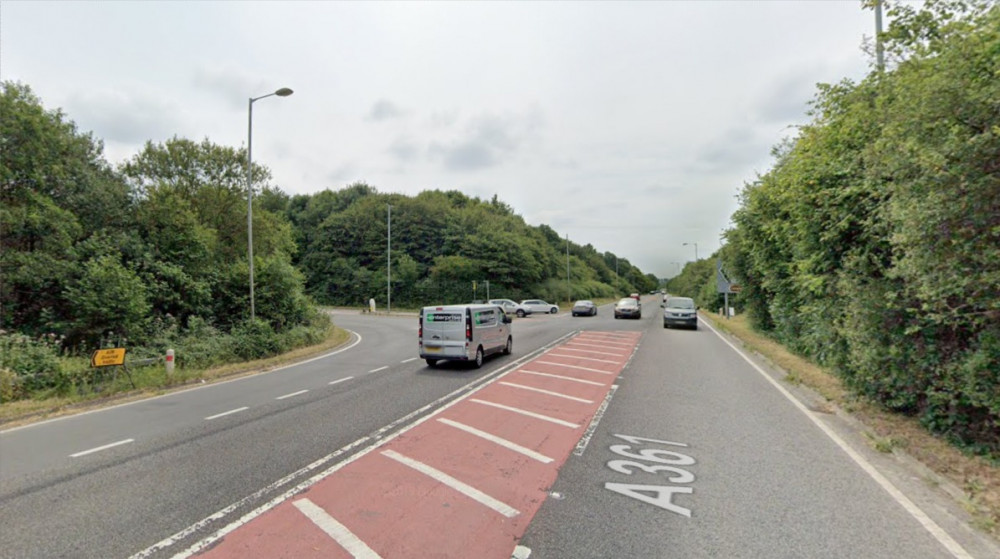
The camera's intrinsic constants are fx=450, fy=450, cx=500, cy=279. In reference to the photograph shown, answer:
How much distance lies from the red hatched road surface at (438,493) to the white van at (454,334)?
4.01 metres

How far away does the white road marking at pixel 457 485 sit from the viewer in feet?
13.4

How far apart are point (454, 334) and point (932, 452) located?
9.29m

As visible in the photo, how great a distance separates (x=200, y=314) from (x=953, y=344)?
826 inches

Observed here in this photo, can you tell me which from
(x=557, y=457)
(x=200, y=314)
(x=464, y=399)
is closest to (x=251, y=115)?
(x=200, y=314)

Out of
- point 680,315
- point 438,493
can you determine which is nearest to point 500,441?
point 438,493

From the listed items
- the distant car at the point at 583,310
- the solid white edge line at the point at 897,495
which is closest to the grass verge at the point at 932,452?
the solid white edge line at the point at 897,495

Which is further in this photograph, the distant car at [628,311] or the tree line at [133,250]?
the distant car at [628,311]

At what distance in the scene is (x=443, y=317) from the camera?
40.5 ft

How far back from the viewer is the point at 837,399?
8.04 m

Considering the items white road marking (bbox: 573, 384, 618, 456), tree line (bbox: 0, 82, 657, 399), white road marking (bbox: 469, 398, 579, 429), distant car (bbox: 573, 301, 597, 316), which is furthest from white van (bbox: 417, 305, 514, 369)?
distant car (bbox: 573, 301, 597, 316)

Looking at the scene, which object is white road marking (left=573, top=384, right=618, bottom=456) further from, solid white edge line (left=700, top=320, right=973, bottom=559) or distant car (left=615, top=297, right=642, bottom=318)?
distant car (left=615, top=297, right=642, bottom=318)

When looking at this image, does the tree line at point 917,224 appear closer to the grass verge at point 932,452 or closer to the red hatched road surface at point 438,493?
the grass verge at point 932,452

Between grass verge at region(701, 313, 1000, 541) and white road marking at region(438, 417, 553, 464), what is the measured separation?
3881mm

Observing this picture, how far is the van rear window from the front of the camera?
479 inches
